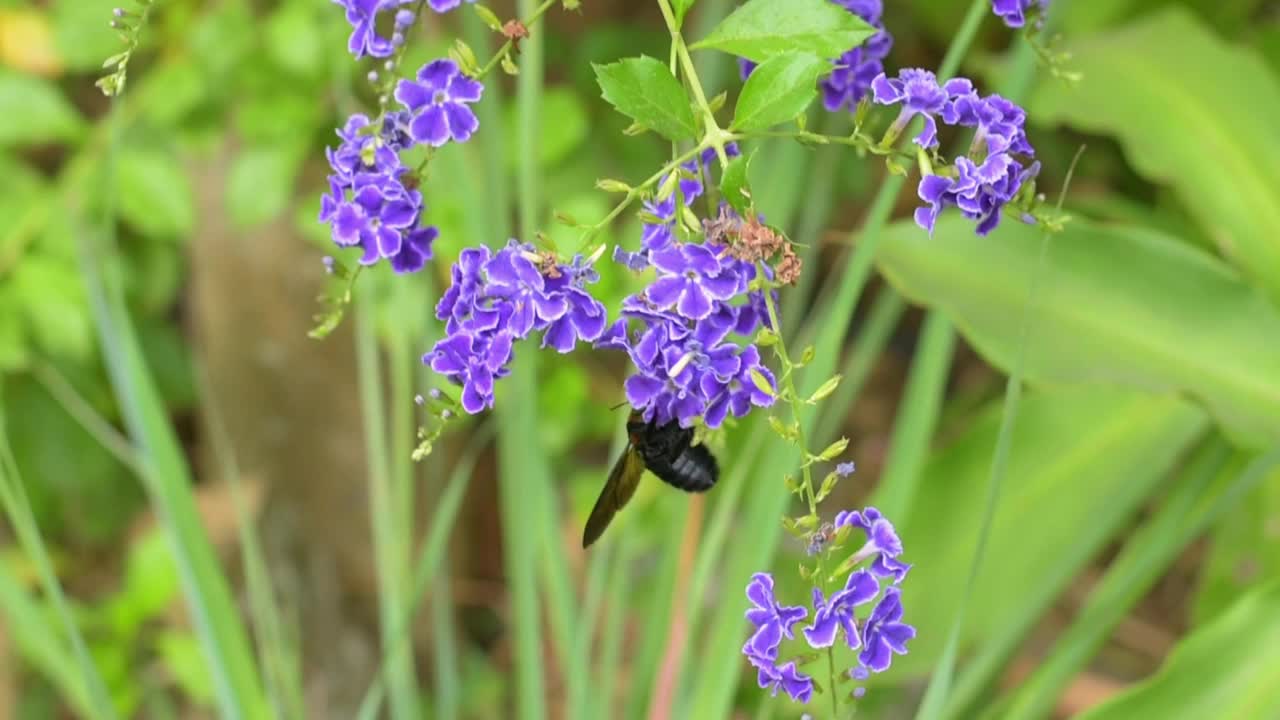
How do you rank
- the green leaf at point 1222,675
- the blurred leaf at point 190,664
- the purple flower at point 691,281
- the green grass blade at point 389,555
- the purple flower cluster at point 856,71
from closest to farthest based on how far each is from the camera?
1. the purple flower at point 691,281
2. the purple flower cluster at point 856,71
3. the green leaf at point 1222,675
4. the green grass blade at point 389,555
5. the blurred leaf at point 190,664

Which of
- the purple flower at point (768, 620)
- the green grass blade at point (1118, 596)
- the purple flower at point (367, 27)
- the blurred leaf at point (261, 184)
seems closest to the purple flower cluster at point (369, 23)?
the purple flower at point (367, 27)

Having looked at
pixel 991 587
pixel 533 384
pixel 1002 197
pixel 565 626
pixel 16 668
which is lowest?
pixel 16 668

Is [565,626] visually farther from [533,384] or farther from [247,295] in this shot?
[247,295]

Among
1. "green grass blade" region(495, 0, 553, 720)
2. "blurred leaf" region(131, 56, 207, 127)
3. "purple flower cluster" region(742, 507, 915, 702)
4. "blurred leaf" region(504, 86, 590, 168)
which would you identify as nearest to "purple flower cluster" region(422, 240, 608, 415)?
"purple flower cluster" region(742, 507, 915, 702)

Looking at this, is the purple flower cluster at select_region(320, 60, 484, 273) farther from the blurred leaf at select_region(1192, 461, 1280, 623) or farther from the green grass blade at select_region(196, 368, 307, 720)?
the blurred leaf at select_region(1192, 461, 1280, 623)

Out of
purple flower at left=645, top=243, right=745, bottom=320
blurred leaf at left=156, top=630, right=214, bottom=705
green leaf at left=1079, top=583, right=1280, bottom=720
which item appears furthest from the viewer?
blurred leaf at left=156, top=630, right=214, bottom=705

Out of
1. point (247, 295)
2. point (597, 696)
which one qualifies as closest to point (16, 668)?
point (247, 295)

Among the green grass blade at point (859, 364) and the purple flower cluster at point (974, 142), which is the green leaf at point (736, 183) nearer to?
the purple flower cluster at point (974, 142)
